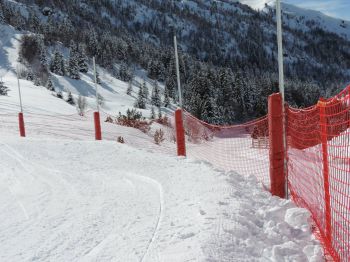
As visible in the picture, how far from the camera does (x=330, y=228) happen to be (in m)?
3.94

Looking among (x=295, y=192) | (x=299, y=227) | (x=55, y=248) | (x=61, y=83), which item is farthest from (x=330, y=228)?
(x=61, y=83)

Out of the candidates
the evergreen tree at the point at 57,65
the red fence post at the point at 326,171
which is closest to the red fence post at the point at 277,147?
the red fence post at the point at 326,171

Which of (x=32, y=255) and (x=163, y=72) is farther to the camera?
(x=163, y=72)

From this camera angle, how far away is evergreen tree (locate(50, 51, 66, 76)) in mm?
67312

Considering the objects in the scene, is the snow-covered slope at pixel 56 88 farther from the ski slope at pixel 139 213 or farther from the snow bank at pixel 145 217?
the snow bank at pixel 145 217

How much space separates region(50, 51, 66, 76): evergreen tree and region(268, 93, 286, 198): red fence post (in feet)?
214

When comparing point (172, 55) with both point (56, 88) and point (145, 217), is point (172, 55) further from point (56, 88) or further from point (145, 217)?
point (145, 217)

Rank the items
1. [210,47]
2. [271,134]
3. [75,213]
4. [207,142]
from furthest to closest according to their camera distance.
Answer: [210,47]
[207,142]
[271,134]
[75,213]

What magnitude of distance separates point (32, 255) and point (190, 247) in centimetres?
144

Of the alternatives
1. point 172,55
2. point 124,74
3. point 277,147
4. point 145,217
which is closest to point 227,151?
point 277,147

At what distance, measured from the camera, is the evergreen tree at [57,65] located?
67.3m

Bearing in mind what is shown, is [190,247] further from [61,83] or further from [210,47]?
[210,47]

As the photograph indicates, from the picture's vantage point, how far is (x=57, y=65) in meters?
67.9

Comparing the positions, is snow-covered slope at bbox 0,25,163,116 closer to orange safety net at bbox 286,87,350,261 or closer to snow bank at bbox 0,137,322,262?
snow bank at bbox 0,137,322,262
